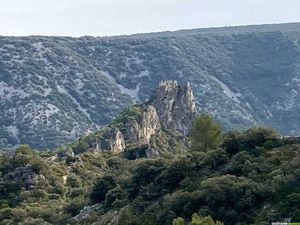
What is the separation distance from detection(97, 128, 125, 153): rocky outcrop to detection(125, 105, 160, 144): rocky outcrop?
1916 millimetres

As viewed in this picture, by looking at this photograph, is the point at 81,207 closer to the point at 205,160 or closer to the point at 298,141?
the point at 205,160

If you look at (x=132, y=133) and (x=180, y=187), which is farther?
(x=132, y=133)

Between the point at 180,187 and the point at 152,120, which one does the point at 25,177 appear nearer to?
the point at 180,187

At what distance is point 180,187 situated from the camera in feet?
166

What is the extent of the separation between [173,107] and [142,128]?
41.8 feet

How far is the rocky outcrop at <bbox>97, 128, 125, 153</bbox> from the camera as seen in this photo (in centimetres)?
10394

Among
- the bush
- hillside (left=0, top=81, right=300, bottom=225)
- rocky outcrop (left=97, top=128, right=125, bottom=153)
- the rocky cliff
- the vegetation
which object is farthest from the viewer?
the rocky cliff

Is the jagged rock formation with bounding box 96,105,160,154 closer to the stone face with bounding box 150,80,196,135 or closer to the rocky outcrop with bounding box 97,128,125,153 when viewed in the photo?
the rocky outcrop with bounding box 97,128,125,153

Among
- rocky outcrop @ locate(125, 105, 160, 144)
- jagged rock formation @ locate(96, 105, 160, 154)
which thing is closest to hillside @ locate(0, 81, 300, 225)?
jagged rock formation @ locate(96, 105, 160, 154)

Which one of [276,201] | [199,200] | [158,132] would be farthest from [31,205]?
[158,132]

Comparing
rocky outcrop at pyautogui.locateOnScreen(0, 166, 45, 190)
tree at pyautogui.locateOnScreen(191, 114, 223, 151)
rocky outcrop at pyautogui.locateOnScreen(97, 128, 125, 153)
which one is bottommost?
rocky outcrop at pyautogui.locateOnScreen(97, 128, 125, 153)

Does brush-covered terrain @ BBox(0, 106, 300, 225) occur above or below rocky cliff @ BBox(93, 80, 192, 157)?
above

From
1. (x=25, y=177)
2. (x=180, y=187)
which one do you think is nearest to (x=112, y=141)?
(x=25, y=177)

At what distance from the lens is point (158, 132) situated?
367 feet
